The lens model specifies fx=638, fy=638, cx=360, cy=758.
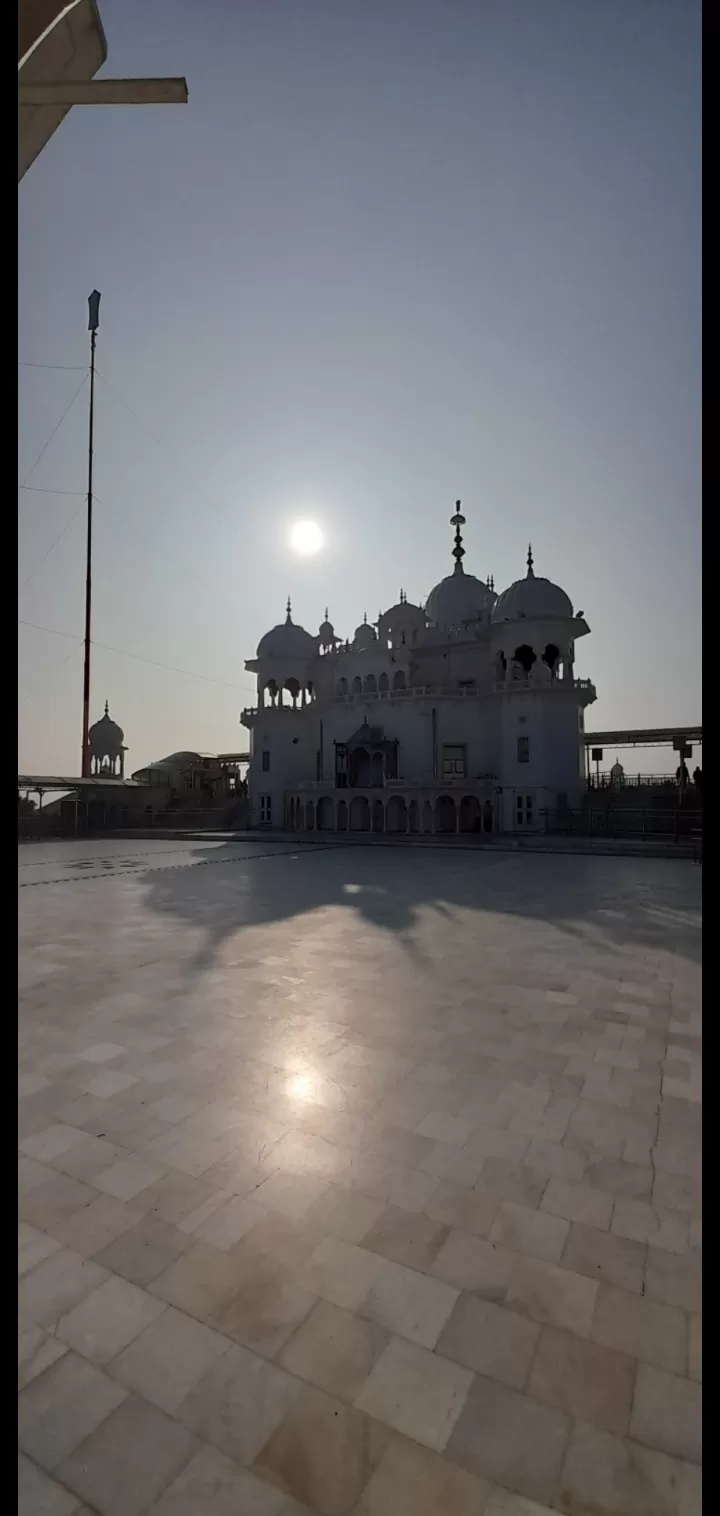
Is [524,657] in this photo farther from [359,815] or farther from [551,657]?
[359,815]

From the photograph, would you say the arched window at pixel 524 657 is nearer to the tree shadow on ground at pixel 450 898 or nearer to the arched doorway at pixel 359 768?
the arched doorway at pixel 359 768

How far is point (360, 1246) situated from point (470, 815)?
27494 millimetres

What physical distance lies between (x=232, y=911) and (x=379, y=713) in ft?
80.2

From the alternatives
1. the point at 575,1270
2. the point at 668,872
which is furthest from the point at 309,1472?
the point at 668,872

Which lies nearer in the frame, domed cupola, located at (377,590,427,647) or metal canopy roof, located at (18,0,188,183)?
metal canopy roof, located at (18,0,188,183)

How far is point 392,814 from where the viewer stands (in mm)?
31250

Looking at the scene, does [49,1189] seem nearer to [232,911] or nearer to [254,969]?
[254,969]

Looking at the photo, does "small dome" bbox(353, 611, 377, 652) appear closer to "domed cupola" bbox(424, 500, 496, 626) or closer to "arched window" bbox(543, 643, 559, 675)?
"domed cupola" bbox(424, 500, 496, 626)

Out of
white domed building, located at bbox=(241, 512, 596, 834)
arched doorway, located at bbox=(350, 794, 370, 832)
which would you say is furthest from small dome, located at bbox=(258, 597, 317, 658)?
arched doorway, located at bbox=(350, 794, 370, 832)

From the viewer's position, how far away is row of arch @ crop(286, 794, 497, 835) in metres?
29.2

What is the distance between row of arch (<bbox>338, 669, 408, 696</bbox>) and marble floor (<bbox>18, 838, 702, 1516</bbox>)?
2903 centimetres

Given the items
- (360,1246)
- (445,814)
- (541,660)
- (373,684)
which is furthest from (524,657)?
(360,1246)

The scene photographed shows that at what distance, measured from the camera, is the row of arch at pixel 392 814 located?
95.9 feet

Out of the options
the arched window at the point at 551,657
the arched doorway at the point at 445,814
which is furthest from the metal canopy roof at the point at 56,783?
the arched window at the point at 551,657
